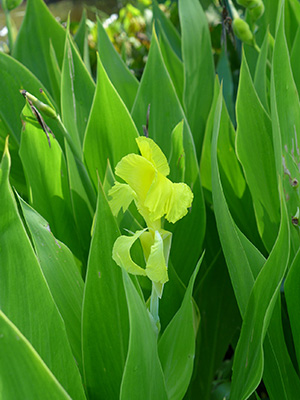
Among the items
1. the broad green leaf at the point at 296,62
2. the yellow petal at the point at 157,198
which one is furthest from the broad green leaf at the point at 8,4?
the yellow petal at the point at 157,198

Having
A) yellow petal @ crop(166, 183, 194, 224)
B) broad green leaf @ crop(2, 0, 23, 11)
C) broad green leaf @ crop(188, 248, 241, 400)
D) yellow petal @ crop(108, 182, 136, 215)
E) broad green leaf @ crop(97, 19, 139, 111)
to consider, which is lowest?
broad green leaf @ crop(188, 248, 241, 400)

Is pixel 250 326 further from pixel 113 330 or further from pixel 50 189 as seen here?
pixel 50 189

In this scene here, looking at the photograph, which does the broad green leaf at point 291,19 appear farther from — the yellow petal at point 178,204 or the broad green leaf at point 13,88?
the yellow petal at point 178,204

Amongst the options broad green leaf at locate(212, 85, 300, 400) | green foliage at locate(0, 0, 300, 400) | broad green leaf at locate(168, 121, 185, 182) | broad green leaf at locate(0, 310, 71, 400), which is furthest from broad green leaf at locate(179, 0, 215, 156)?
broad green leaf at locate(0, 310, 71, 400)

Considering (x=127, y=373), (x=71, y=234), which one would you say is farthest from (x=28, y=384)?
(x=71, y=234)

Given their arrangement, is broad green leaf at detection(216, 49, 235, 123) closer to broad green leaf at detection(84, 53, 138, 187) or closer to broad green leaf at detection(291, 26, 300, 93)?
broad green leaf at detection(291, 26, 300, 93)

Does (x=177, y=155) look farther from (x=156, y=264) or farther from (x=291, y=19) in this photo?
(x=291, y=19)
